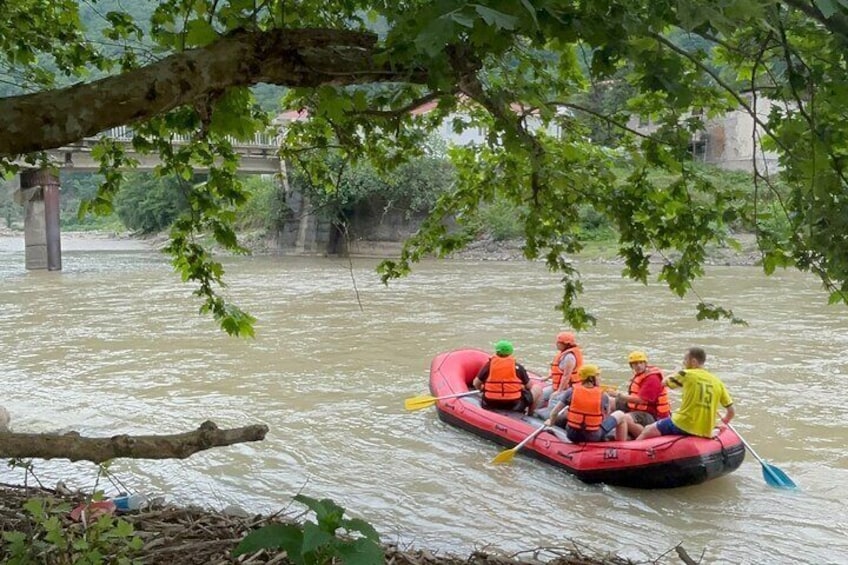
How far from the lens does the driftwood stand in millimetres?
2344

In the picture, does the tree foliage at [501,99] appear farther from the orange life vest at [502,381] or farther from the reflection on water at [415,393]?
the orange life vest at [502,381]

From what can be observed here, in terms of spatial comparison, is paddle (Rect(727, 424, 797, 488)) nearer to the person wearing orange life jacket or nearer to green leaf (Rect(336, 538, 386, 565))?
the person wearing orange life jacket

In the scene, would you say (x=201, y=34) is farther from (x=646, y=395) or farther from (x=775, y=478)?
(x=775, y=478)

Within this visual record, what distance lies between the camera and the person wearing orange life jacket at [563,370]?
30.8 feet

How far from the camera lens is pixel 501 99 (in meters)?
3.20

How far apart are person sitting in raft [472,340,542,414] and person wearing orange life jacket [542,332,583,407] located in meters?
0.19

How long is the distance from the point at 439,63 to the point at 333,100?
61 cm

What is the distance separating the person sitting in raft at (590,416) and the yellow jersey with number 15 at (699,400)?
596mm

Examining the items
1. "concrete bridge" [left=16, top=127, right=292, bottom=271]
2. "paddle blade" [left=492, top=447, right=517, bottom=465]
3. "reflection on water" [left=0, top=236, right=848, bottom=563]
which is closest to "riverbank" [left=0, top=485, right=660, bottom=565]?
"reflection on water" [left=0, top=236, right=848, bottom=563]

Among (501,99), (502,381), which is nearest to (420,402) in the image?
(502,381)

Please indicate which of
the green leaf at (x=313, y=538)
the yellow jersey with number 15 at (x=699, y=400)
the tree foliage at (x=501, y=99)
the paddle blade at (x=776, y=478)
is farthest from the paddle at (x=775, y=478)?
the green leaf at (x=313, y=538)

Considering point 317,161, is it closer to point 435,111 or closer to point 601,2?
point 435,111

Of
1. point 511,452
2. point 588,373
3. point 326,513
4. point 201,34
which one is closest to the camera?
point 326,513

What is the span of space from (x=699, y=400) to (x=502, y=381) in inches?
94.2
